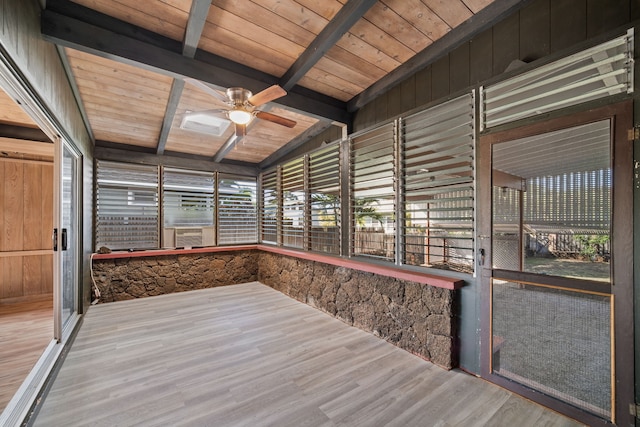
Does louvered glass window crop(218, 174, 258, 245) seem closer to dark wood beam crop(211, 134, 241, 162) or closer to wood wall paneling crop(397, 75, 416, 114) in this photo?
dark wood beam crop(211, 134, 241, 162)

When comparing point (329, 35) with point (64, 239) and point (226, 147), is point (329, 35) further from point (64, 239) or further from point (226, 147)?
point (226, 147)

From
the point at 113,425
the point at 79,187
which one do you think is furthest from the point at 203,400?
the point at 79,187

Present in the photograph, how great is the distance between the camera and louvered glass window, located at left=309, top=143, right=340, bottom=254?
3.89 meters

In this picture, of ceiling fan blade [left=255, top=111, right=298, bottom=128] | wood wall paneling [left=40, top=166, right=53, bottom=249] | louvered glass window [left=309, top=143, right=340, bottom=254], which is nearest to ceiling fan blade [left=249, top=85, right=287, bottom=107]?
ceiling fan blade [left=255, top=111, right=298, bottom=128]

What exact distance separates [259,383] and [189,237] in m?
3.84

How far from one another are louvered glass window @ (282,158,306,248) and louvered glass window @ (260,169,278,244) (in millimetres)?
338

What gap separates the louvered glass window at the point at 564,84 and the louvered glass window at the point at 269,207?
4040 mm

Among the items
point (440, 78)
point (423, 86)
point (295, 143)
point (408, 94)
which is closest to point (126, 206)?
point (295, 143)

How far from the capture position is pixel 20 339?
112 inches

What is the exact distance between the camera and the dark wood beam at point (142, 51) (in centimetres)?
198

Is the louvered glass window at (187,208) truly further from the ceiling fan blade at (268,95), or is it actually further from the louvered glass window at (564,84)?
the louvered glass window at (564,84)

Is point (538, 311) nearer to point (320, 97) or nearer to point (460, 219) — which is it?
point (460, 219)

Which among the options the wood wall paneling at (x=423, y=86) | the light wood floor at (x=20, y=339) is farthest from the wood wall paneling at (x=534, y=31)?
the light wood floor at (x=20, y=339)

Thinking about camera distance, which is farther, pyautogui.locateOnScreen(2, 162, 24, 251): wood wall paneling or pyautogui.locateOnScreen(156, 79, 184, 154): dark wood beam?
pyautogui.locateOnScreen(2, 162, 24, 251): wood wall paneling
